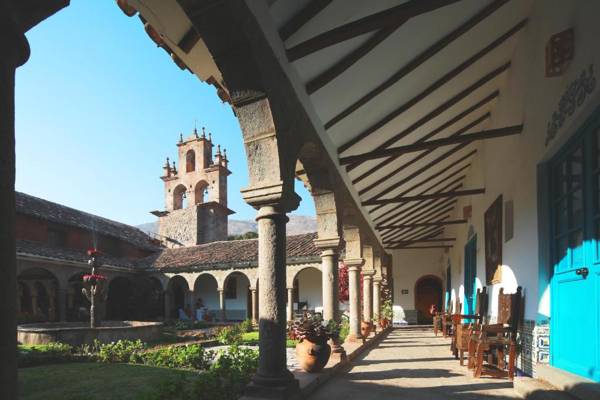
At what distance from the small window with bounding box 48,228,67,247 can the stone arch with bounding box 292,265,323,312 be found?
11.6 metres

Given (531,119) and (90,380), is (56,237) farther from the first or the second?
(531,119)

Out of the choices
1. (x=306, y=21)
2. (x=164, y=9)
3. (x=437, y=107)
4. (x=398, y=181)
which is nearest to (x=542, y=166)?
(x=437, y=107)

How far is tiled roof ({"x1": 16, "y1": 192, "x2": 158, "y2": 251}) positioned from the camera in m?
21.4

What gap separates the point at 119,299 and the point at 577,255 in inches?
840

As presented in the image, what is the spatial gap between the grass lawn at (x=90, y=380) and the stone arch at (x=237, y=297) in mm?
16040

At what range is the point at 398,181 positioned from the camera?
32.5ft

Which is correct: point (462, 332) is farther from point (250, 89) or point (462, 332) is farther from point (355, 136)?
point (250, 89)

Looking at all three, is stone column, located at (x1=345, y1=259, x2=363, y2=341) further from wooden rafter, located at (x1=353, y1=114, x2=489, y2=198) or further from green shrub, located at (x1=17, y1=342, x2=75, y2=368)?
green shrub, located at (x1=17, y1=342, x2=75, y2=368)

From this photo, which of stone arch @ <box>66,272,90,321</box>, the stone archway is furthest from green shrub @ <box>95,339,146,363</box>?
the stone archway

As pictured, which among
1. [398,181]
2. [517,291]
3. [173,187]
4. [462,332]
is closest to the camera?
[517,291]

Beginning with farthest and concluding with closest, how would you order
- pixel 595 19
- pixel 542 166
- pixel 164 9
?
pixel 542 166 < pixel 595 19 < pixel 164 9

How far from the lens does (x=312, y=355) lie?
5.08 m

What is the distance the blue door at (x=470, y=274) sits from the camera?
10.4 meters

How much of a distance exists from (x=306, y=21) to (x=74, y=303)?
2186 centimetres
